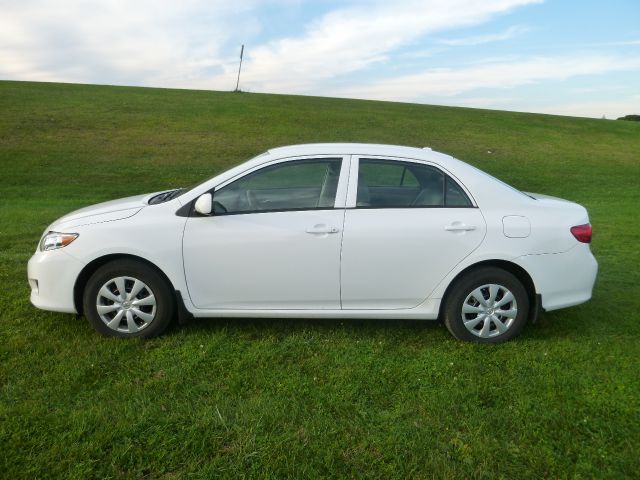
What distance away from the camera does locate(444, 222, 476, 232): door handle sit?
411 cm

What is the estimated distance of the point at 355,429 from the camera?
122 inches

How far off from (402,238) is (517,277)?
106 cm

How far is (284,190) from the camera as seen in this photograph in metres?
4.48

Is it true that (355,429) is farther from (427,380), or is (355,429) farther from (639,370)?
(639,370)

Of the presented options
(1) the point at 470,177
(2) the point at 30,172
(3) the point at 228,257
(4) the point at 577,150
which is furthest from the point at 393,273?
(4) the point at 577,150

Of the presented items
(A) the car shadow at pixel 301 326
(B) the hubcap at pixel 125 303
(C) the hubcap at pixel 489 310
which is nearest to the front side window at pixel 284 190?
(B) the hubcap at pixel 125 303

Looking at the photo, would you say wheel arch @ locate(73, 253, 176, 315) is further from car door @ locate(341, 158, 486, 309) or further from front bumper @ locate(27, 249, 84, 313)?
car door @ locate(341, 158, 486, 309)

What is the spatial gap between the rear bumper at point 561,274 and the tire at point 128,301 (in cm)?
281

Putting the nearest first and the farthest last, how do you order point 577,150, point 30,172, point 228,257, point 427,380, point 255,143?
point 427,380
point 228,257
point 30,172
point 255,143
point 577,150

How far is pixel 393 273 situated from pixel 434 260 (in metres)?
0.33

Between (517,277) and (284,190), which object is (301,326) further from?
(517,277)

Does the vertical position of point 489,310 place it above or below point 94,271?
below

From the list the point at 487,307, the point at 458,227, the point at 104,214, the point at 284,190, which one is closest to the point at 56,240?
the point at 104,214

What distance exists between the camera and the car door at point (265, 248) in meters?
4.07
